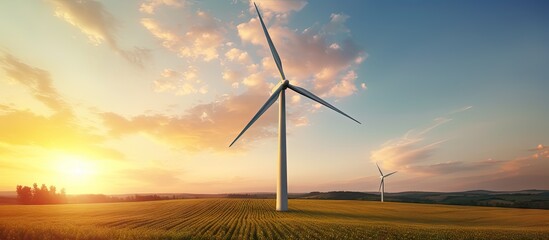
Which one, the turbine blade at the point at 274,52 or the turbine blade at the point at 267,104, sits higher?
the turbine blade at the point at 274,52

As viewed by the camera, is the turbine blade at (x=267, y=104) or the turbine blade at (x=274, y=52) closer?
the turbine blade at (x=267, y=104)

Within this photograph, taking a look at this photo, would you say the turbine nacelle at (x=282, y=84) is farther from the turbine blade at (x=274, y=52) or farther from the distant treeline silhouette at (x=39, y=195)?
the distant treeline silhouette at (x=39, y=195)

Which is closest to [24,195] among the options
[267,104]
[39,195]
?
[39,195]

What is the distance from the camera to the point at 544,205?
→ 414 feet

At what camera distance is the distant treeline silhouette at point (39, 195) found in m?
145

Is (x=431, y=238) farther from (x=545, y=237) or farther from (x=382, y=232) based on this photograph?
(x=545, y=237)

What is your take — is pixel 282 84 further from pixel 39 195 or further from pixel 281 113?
pixel 39 195

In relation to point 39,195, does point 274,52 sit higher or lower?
higher

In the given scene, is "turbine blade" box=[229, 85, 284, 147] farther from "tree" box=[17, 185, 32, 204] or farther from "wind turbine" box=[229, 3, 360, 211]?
"tree" box=[17, 185, 32, 204]

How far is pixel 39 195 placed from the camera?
496ft

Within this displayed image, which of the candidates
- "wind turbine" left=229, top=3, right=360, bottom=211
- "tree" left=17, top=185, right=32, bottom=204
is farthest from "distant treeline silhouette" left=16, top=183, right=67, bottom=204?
"wind turbine" left=229, top=3, right=360, bottom=211

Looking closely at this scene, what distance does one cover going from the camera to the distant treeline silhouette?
145m

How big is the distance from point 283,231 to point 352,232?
25.0ft

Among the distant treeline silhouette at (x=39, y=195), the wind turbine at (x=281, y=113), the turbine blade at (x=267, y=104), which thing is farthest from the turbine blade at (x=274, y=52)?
the distant treeline silhouette at (x=39, y=195)
